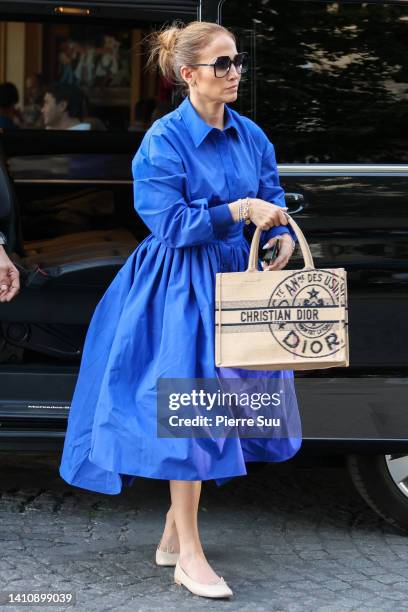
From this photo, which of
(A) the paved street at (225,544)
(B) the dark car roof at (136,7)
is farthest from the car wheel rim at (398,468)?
(B) the dark car roof at (136,7)

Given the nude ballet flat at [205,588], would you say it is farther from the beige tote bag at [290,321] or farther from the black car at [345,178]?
the beige tote bag at [290,321]

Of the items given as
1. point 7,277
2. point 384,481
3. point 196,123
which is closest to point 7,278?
point 7,277

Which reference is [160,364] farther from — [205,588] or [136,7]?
[136,7]

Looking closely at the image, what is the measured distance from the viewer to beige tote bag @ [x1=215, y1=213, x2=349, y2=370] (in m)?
3.33

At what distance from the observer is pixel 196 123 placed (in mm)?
3602

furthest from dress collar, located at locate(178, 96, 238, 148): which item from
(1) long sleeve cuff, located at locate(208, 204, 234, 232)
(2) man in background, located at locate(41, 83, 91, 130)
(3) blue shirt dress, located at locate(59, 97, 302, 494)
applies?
(2) man in background, located at locate(41, 83, 91, 130)

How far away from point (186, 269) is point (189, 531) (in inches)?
32.5

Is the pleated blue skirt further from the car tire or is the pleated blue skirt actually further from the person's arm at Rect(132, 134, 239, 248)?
the car tire

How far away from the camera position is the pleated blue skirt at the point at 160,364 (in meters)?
3.54

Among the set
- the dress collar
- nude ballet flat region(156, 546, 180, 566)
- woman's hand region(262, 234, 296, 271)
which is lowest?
nude ballet flat region(156, 546, 180, 566)

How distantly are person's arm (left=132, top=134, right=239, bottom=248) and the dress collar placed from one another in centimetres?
9

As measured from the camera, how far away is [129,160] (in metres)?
6.12

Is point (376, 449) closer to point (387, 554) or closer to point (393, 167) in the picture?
point (387, 554)

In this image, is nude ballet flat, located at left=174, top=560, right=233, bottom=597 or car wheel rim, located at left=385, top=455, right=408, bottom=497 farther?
car wheel rim, located at left=385, top=455, right=408, bottom=497
